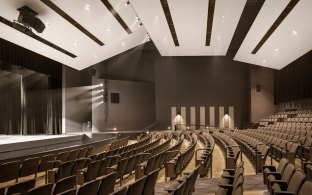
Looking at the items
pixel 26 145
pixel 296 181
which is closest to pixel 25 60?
pixel 26 145

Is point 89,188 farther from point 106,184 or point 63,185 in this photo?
point 63,185

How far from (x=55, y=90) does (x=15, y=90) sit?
1.55 m

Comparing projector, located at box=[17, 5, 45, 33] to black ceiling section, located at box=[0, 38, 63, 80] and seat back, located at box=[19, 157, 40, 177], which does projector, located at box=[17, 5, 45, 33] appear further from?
seat back, located at box=[19, 157, 40, 177]

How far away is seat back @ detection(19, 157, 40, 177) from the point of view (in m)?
4.13

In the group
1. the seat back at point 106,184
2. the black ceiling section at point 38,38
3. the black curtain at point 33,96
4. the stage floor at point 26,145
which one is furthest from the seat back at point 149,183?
the black curtain at point 33,96

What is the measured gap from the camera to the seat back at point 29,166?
413cm

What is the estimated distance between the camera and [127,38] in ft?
38.8

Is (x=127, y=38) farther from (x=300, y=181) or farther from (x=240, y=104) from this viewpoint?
(x=300, y=181)

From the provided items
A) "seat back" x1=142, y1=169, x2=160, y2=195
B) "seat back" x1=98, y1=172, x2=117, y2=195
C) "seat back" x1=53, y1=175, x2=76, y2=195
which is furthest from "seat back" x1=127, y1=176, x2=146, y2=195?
"seat back" x1=53, y1=175, x2=76, y2=195

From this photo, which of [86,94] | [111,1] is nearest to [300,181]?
[111,1]

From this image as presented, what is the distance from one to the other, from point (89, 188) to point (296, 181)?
140 cm

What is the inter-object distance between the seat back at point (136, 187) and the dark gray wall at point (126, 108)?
11703mm

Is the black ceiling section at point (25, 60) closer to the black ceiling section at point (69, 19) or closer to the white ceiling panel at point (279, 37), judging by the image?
the black ceiling section at point (69, 19)

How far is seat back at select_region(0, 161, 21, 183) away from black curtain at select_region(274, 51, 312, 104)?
31.1 feet
